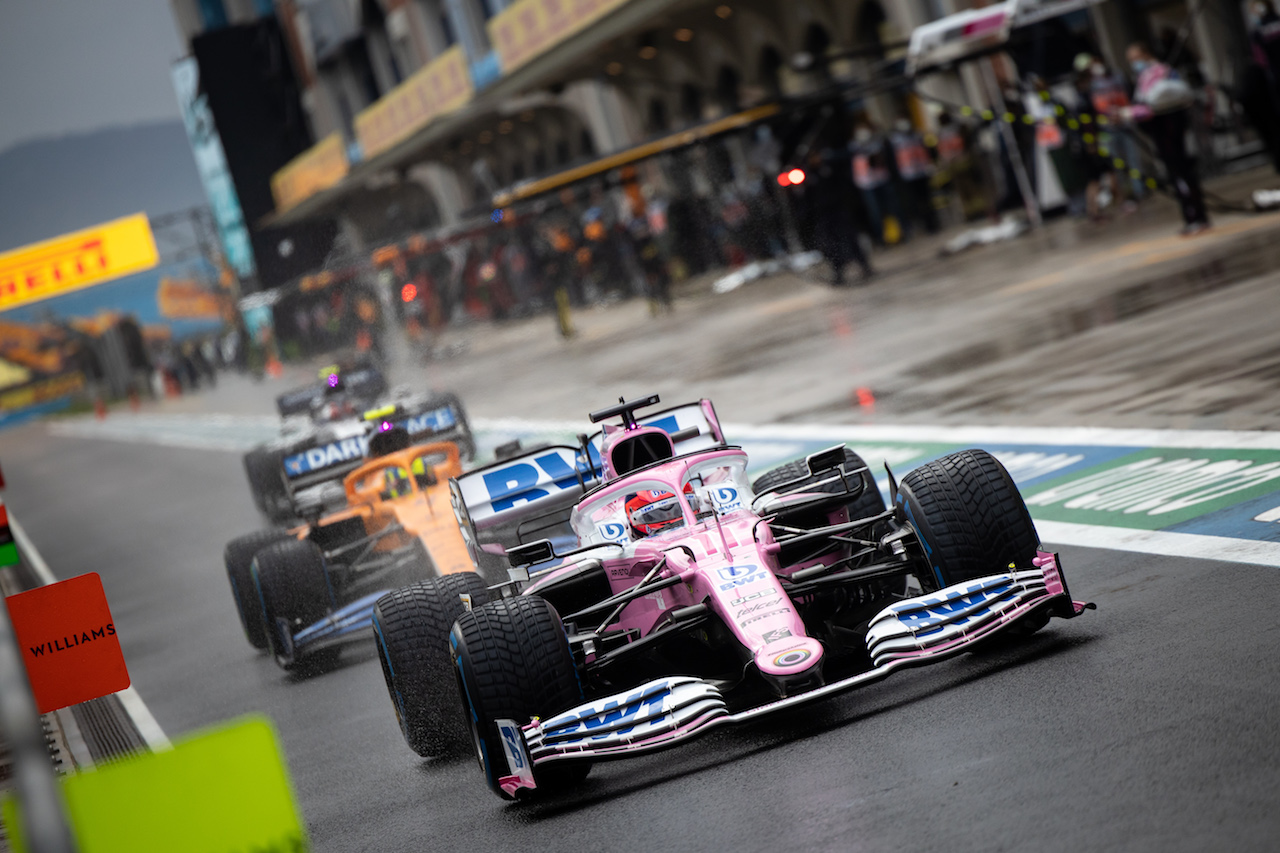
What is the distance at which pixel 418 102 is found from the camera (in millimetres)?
Answer: 46938

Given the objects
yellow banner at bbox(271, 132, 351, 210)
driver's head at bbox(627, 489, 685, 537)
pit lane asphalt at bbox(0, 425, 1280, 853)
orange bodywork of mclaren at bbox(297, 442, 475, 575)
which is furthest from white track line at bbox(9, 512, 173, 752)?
yellow banner at bbox(271, 132, 351, 210)

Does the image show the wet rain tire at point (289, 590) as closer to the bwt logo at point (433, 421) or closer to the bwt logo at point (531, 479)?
the bwt logo at point (531, 479)

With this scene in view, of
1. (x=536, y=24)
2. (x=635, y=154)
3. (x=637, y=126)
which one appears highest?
(x=536, y=24)

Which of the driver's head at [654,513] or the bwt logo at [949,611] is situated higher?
the driver's head at [654,513]

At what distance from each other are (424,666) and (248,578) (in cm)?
415

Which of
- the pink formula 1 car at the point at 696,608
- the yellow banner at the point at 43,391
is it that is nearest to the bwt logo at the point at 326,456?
the pink formula 1 car at the point at 696,608

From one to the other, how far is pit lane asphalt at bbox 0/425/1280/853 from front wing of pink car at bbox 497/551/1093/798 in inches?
7.1

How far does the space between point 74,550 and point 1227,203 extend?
1534cm

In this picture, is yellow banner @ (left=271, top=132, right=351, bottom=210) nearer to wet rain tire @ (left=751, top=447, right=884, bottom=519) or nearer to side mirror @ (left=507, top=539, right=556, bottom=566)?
wet rain tire @ (left=751, top=447, right=884, bottom=519)

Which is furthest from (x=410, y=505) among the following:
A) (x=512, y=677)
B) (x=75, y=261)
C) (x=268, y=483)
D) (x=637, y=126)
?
(x=637, y=126)

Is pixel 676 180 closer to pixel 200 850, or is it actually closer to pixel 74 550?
pixel 74 550

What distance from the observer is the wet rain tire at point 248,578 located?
10.3m

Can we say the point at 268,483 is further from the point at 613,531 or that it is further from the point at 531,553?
the point at 531,553

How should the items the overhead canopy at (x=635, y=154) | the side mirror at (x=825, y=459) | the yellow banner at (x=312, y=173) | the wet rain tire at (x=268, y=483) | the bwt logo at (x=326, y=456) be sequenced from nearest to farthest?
the side mirror at (x=825, y=459), the bwt logo at (x=326, y=456), the wet rain tire at (x=268, y=483), the overhead canopy at (x=635, y=154), the yellow banner at (x=312, y=173)
